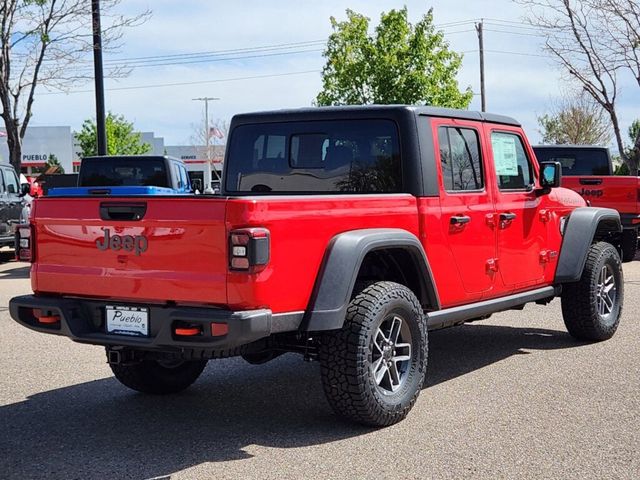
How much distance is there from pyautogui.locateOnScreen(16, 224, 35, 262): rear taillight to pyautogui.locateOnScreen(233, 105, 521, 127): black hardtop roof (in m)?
1.86

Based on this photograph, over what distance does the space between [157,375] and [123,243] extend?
1.42 m

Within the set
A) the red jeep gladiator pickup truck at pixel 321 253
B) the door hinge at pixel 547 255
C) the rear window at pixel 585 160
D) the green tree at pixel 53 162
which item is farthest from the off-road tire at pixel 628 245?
the green tree at pixel 53 162

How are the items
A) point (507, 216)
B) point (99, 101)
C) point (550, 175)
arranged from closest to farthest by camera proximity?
point (507, 216)
point (550, 175)
point (99, 101)

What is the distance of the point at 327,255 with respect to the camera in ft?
15.9

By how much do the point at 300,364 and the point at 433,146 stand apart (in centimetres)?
226

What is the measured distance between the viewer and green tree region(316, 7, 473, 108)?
32.8m

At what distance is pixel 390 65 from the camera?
108 ft

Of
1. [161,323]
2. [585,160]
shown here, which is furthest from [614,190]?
[161,323]

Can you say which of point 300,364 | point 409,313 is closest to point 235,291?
point 409,313

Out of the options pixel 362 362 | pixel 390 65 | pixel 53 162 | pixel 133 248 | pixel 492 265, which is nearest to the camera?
pixel 133 248

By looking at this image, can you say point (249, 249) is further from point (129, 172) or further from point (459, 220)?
point (129, 172)

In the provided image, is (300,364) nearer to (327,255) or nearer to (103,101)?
(327,255)

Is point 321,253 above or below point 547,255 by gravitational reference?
above

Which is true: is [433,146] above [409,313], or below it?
above
